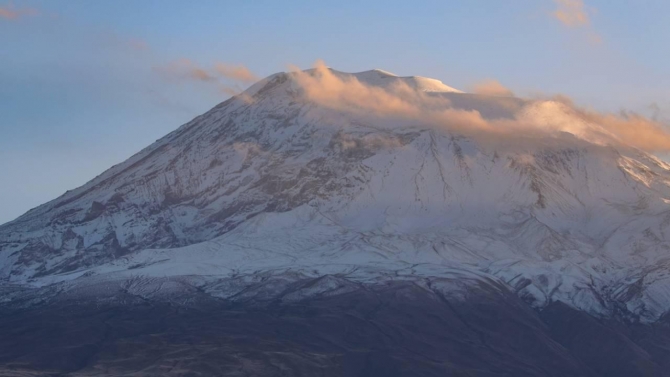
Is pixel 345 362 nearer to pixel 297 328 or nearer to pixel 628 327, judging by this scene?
pixel 297 328

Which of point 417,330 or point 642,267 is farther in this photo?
point 642,267

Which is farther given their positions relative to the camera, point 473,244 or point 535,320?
point 473,244

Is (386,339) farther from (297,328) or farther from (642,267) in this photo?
(642,267)

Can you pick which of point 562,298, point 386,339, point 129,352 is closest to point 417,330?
point 386,339

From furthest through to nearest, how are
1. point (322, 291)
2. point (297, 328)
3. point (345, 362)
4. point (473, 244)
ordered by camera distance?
point (473, 244) < point (322, 291) < point (297, 328) < point (345, 362)

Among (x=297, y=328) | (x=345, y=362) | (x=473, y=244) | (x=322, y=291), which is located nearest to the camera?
(x=345, y=362)

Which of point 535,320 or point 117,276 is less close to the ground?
point 117,276

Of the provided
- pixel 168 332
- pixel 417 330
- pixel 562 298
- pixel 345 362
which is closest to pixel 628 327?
pixel 562 298
